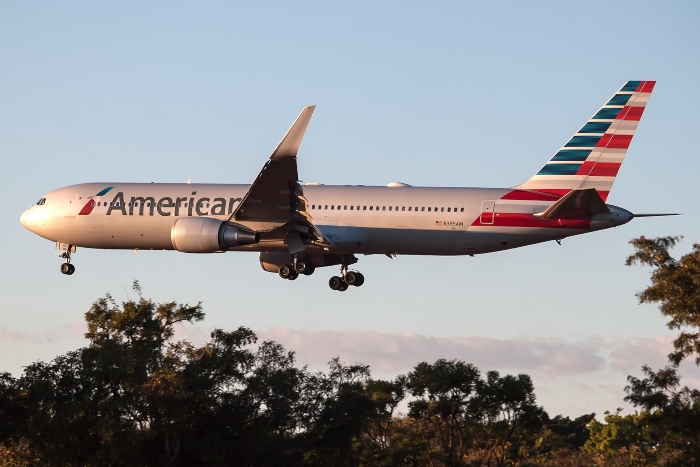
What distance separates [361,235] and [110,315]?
17605 mm

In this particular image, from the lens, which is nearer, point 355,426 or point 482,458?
point 355,426

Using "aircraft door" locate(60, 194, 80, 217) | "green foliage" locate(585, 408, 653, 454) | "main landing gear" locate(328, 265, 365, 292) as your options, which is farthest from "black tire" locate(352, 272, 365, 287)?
"green foliage" locate(585, 408, 653, 454)

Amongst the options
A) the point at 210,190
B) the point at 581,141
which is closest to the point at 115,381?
the point at 210,190

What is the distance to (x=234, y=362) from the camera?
5519 cm

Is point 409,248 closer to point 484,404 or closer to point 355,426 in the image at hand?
point 355,426

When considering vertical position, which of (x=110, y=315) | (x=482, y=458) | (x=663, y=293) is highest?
(x=110, y=315)

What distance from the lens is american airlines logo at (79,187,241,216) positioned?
2163 inches

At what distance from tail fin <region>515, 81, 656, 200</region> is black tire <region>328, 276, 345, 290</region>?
9718 millimetres

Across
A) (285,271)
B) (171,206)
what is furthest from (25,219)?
(285,271)

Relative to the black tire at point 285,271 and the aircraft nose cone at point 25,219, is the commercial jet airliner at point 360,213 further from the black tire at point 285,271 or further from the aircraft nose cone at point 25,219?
the aircraft nose cone at point 25,219

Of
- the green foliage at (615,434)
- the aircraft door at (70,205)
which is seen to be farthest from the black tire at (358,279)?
the green foliage at (615,434)

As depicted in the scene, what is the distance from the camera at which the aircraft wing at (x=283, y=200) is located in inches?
1795

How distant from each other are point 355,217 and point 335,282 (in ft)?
15.2

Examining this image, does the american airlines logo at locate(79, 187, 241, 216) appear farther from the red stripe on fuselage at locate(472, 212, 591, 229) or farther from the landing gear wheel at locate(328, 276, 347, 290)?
the red stripe on fuselage at locate(472, 212, 591, 229)
